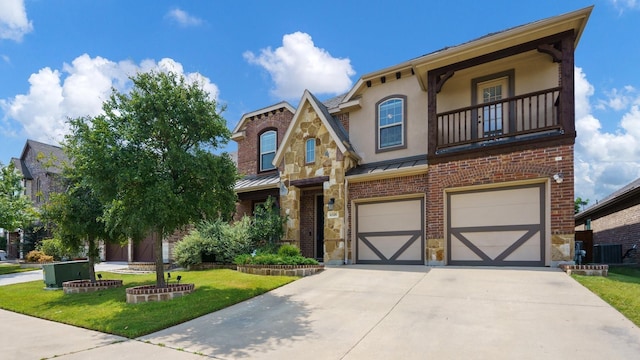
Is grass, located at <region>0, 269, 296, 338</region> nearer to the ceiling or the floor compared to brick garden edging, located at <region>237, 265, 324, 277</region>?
nearer to the floor

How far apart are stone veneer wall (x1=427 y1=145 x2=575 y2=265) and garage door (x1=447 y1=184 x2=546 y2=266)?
368 millimetres

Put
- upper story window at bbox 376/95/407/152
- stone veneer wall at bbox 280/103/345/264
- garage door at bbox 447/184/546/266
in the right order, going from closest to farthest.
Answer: garage door at bbox 447/184/546/266, stone veneer wall at bbox 280/103/345/264, upper story window at bbox 376/95/407/152

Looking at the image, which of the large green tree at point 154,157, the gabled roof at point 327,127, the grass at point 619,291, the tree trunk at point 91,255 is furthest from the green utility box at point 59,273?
the grass at point 619,291

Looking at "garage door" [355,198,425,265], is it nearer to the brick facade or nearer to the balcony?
the balcony

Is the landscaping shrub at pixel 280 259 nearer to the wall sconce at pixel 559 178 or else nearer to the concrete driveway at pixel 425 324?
the concrete driveway at pixel 425 324

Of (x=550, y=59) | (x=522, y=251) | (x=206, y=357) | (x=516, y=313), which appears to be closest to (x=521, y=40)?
(x=550, y=59)

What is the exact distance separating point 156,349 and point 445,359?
402cm

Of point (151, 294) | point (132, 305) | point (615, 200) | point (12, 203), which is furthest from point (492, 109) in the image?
point (12, 203)

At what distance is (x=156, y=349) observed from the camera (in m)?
5.37

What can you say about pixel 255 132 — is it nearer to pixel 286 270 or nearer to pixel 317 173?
pixel 317 173

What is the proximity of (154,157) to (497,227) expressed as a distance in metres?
9.16

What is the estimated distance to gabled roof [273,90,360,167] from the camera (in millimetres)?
13148

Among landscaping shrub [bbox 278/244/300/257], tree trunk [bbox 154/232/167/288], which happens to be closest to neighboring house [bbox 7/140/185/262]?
landscaping shrub [bbox 278/244/300/257]

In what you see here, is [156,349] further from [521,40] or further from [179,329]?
[521,40]
